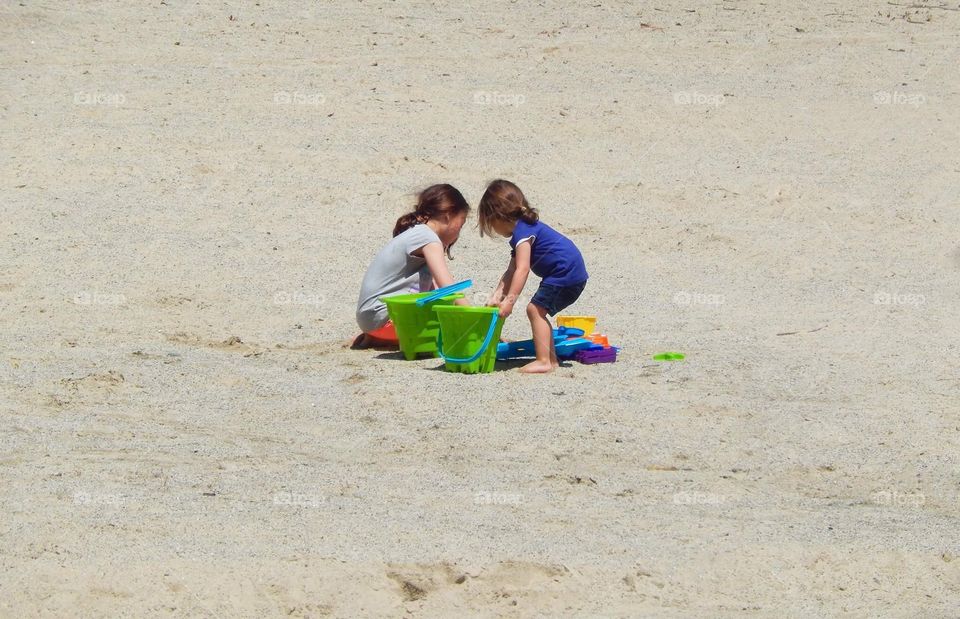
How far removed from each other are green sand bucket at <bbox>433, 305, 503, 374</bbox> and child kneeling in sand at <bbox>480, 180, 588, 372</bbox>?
8.9 inches

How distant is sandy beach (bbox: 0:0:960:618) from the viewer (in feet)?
13.5

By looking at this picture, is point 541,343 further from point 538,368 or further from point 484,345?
point 484,345

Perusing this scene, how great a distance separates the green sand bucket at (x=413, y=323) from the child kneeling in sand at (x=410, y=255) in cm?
17

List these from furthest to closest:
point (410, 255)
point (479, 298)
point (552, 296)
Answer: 1. point (479, 298)
2. point (410, 255)
3. point (552, 296)

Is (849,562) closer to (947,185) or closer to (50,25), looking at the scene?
(947,185)

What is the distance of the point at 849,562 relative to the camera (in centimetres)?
421

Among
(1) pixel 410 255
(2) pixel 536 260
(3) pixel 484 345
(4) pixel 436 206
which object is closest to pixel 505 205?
(2) pixel 536 260

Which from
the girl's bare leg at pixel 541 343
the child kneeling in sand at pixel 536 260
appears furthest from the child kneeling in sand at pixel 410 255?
the girl's bare leg at pixel 541 343

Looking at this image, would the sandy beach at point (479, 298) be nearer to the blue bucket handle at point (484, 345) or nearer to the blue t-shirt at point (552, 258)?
the blue bucket handle at point (484, 345)

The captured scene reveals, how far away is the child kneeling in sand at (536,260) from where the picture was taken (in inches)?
248

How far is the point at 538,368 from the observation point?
6266 millimetres

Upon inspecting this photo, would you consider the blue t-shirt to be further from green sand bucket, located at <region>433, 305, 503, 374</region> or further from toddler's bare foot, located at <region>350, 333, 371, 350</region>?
toddler's bare foot, located at <region>350, 333, 371, 350</region>

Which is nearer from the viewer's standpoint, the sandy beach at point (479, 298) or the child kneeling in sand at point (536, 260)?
the sandy beach at point (479, 298)

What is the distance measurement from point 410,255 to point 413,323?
16.4 inches
